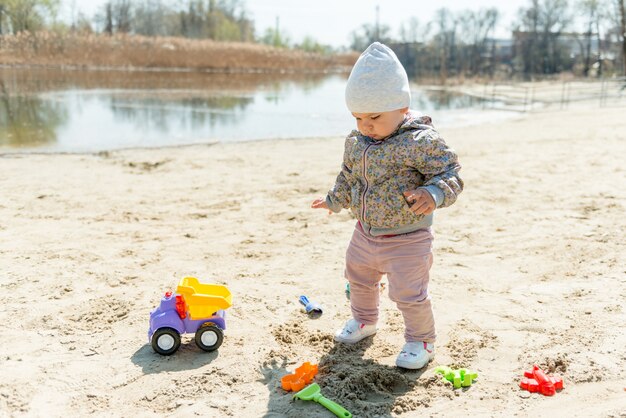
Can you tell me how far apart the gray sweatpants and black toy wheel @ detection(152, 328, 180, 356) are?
2.98 feet

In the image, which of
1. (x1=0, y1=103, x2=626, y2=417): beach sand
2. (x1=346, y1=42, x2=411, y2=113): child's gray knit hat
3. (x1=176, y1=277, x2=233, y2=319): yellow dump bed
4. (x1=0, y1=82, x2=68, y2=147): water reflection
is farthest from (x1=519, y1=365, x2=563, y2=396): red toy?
(x1=0, y1=82, x2=68, y2=147): water reflection

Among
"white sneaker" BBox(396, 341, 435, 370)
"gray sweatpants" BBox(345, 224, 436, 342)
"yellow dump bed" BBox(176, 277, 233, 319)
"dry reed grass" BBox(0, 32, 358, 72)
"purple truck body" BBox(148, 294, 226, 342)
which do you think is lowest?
"white sneaker" BBox(396, 341, 435, 370)

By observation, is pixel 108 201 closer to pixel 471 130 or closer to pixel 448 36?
pixel 471 130

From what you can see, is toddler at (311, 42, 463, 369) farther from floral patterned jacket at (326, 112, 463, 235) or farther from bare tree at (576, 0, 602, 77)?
bare tree at (576, 0, 602, 77)

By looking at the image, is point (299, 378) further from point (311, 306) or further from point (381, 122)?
point (381, 122)

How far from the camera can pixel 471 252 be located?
15.0ft

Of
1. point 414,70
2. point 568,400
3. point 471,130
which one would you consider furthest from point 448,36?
point 568,400

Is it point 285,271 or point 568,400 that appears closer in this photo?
point 568,400

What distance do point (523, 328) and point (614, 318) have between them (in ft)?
1.63

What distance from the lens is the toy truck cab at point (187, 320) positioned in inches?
118

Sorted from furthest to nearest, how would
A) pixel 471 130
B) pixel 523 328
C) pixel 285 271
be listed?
A: pixel 471 130 → pixel 285 271 → pixel 523 328

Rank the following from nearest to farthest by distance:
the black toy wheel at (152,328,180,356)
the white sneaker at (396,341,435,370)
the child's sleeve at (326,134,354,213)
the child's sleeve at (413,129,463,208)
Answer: the child's sleeve at (413,129,463,208) < the white sneaker at (396,341,435,370) < the black toy wheel at (152,328,180,356) < the child's sleeve at (326,134,354,213)

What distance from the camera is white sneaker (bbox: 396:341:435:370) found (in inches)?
114

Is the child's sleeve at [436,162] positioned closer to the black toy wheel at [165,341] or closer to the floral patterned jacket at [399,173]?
the floral patterned jacket at [399,173]
